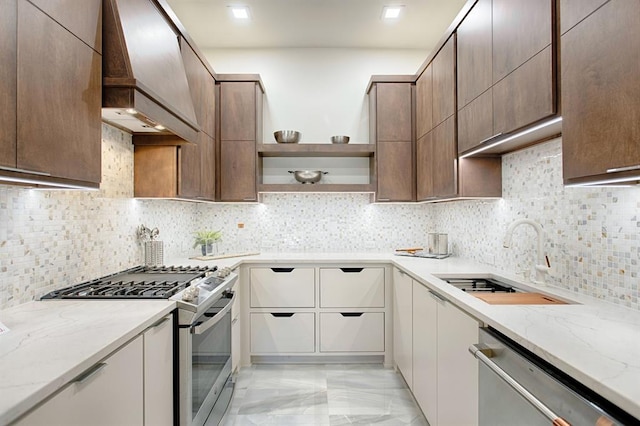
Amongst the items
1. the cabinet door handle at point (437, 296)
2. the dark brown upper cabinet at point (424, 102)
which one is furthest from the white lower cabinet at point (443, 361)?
the dark brown upper cabinet at point (424, 102)

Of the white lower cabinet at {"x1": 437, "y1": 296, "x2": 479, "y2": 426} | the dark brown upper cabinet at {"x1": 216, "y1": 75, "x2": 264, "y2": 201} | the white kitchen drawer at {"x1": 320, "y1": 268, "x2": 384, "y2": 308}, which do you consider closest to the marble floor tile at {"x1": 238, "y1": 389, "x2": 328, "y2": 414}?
the white kitchen drawer at {"x1": 320, "y1": 268, "x2": 384, "y2": 308}

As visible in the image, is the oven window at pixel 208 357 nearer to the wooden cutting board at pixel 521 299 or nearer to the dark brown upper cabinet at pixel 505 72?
the wooden cutting board at pixel 521 299

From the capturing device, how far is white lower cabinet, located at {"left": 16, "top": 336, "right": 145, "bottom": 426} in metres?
0.91

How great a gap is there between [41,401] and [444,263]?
2.58m

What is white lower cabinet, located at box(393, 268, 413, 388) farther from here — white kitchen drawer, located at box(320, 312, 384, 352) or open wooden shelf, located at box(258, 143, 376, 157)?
open wooden shelf, located at box(258, 143, 376, 157)

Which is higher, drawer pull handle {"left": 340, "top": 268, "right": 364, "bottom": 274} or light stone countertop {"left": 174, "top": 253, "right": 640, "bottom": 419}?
light stone countertop {"left": 174, "top": 253, "right": 640, "bottom": 419}

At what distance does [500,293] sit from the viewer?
193 cm

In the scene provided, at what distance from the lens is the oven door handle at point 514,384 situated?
96cm

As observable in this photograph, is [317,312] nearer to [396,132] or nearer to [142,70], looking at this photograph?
[396,132]

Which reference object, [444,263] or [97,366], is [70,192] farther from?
[444,263]

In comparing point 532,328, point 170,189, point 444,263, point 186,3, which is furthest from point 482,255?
point 186,3

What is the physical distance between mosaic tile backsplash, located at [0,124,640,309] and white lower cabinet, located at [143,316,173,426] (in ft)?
2.11

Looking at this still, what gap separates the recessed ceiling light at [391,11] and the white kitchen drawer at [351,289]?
226cm

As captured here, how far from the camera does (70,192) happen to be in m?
1.90
